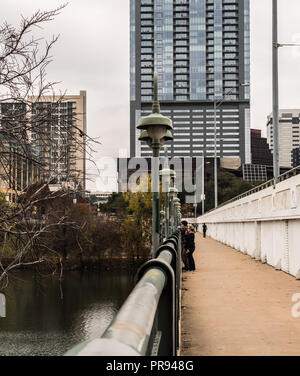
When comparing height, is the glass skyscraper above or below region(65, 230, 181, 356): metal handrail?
above

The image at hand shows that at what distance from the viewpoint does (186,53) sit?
19025 centimetres

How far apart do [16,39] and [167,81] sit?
7442 inches

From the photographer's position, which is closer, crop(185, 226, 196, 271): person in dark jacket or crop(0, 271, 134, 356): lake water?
crop(185, 226, 196, 271): person in dark jacket

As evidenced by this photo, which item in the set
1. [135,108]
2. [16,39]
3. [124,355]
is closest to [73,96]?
[16,39]

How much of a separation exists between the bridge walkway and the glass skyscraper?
550 feet

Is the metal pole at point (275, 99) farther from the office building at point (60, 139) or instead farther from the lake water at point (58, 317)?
the office building at point (60, 139)

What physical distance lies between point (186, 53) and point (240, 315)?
188 metres

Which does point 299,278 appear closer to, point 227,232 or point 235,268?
point 235,268

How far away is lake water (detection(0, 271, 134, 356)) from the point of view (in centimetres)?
3391

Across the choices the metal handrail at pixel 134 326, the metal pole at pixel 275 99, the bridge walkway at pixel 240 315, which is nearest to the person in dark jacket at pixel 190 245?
the bridge walkway at pixel 240 315

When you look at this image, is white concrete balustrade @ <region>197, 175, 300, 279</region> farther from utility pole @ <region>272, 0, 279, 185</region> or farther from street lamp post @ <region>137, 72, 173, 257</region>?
street lamp post @ <region>137, 72, 173, 257</region>

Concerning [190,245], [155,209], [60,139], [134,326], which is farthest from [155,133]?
[190,245]

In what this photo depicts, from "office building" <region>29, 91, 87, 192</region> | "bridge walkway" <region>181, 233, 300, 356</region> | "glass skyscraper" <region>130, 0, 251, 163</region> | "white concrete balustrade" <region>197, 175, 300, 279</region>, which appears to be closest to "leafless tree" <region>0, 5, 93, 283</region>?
"office building" <region>29, 91, 87, 192</region>
